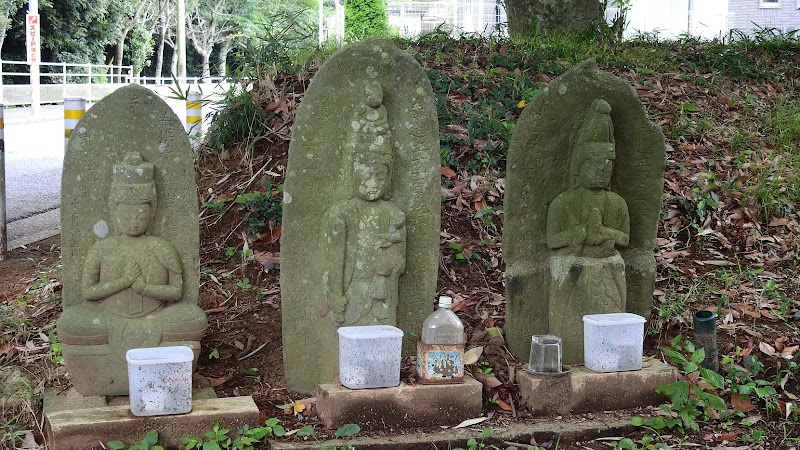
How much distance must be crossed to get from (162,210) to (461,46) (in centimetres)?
456

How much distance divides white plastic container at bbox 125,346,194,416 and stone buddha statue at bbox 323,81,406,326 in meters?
0.75

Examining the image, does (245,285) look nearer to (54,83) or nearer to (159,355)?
(159,355)

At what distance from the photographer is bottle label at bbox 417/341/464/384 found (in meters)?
3.65

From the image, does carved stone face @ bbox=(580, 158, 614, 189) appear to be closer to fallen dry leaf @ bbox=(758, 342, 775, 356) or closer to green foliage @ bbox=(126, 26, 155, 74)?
fallen dry leaf @ bbox=(758, 342, 775, 356)

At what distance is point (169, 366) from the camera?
3314 millimetres

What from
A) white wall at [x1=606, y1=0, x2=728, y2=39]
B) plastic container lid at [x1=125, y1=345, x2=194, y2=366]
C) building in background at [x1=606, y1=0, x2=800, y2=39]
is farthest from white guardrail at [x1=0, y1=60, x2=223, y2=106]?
plastic container lid at [x1=125, y1=345, x2=194, y2=366]

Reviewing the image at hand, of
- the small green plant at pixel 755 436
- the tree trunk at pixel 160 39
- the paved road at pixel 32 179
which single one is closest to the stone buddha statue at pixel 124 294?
the small green plant at pixel 755 436

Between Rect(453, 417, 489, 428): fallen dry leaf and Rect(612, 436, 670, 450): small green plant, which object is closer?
Rect(612, 436, 670, 450): small green plant

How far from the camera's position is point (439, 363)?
144 inches

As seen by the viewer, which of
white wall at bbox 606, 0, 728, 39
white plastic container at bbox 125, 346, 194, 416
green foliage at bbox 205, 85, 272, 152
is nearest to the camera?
white plastic container at bbox 125, 346, 194, 416

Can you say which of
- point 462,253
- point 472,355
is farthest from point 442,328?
point 462,253

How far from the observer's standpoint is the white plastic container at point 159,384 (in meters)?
3.29

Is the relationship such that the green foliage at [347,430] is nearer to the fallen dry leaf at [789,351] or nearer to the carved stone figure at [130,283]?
the carved stone figure at [130,283]

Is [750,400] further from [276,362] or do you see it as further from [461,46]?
[461,46]
